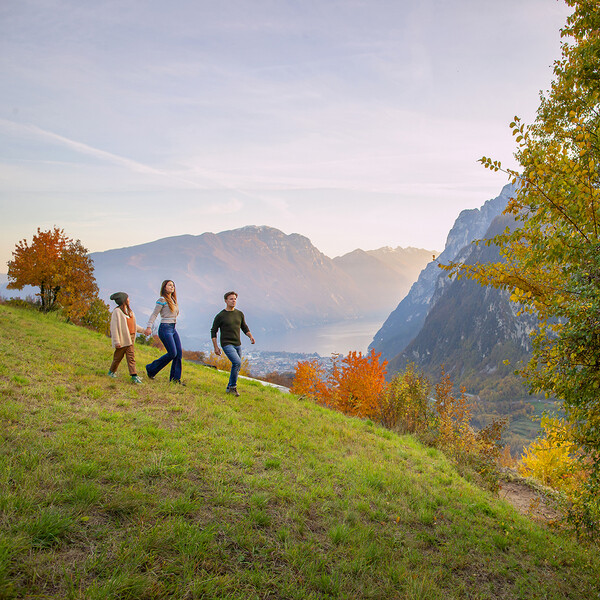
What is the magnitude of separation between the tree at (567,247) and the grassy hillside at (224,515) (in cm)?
201

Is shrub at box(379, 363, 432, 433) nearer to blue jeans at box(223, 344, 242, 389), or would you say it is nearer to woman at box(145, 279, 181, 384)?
blue jeans at box(223, 344, 242, 389)

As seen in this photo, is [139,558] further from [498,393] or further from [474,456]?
[498,393]

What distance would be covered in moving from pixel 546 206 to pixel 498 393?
212016 mm

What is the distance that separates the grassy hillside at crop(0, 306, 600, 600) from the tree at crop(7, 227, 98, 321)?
908 inches

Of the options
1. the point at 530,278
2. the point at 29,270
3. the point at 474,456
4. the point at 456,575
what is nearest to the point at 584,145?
the point at 530,278

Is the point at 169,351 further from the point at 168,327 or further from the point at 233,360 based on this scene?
the point at 233,360

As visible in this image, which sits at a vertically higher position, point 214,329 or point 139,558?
point 214,329

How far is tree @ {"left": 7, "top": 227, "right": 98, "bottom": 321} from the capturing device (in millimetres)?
25875

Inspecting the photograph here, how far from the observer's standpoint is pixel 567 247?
169 inches

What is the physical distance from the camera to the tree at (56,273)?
25875mm

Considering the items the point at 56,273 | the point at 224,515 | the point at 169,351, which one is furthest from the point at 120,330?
the point at 56,273

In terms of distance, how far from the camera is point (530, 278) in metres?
5.21

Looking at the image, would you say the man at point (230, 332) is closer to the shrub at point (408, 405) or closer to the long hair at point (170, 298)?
the long hair at point (170, 298)

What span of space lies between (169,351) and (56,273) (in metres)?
24.1
